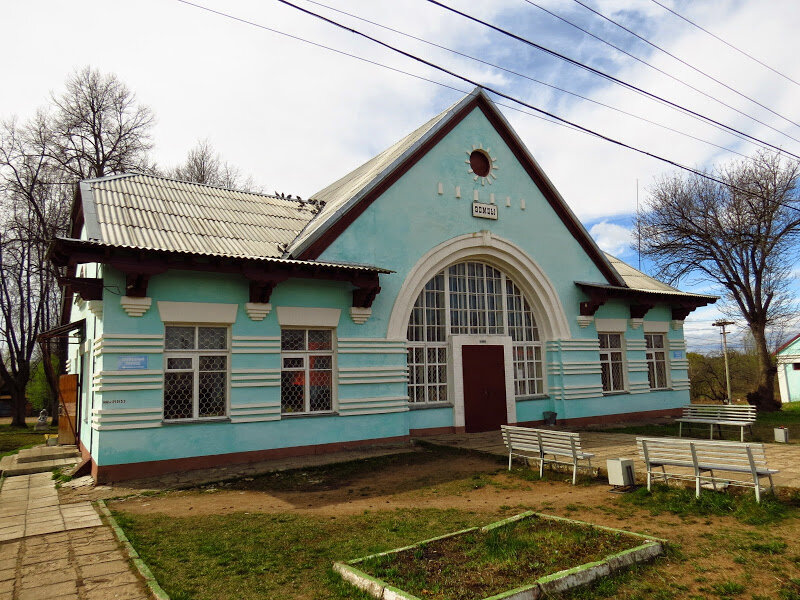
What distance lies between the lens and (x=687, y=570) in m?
4.79

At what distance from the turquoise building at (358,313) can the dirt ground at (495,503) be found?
1.71 meters

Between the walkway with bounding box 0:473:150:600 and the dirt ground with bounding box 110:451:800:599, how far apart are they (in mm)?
883

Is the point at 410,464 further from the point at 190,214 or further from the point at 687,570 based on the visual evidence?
the point at 190,214

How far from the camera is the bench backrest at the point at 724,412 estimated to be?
12.6 metres

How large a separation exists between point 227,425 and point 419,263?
5.70 meters

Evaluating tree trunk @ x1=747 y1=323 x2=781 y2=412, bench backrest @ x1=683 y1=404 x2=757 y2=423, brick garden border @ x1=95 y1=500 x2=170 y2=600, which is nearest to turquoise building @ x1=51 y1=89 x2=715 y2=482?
bench backrest @ x1=683 y1=404 x2=757 y2=423

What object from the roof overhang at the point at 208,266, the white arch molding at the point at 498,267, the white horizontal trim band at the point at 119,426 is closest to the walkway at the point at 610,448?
the white arch molding at the point at 498,267

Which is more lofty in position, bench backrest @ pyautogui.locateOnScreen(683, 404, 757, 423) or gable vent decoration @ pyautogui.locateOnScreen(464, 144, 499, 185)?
gable vent decoration @ pyautogui.locateOnScreen(464, 144, 499, 185)

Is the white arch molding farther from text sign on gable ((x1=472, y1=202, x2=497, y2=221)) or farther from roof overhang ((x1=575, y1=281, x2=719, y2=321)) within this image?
roof overhang ((x1=575, y1=281, x2=719, y2=321))

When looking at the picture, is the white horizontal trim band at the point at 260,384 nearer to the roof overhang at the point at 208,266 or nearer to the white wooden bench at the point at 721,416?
the roof overhang at the point at 208,266

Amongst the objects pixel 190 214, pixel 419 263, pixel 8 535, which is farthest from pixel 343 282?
pixel 8 535

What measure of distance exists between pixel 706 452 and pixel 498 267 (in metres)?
8.17

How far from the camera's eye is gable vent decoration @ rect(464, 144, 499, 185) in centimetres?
1434

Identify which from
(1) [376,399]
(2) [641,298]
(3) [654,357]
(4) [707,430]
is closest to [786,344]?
(3) [654,357]
